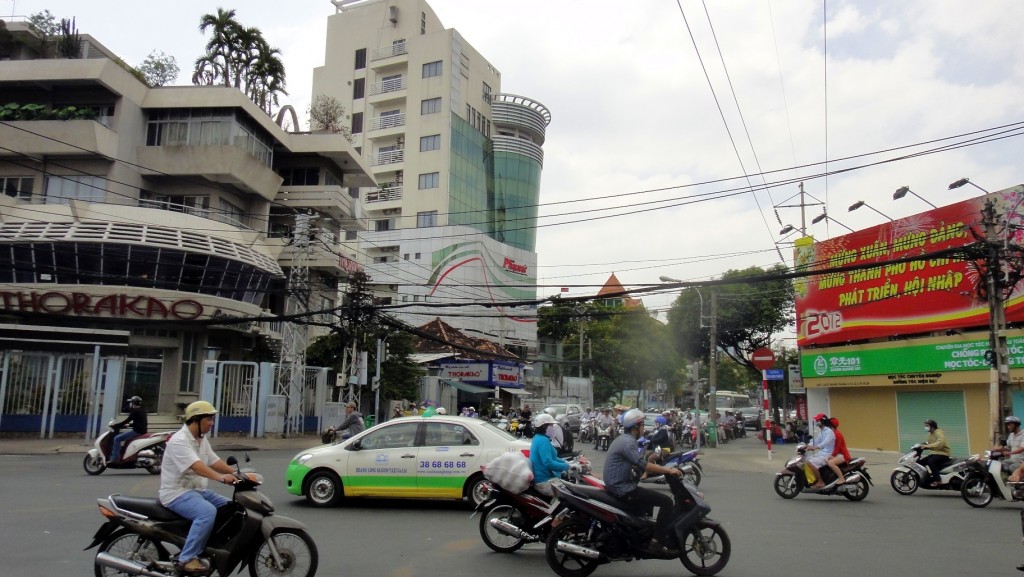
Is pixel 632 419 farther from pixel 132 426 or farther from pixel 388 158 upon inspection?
pixel 388 158

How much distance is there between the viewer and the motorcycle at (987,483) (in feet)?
40.1

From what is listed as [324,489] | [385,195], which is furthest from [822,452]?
[385,195]

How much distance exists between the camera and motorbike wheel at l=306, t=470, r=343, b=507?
1122 cm

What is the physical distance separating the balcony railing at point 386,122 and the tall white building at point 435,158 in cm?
12

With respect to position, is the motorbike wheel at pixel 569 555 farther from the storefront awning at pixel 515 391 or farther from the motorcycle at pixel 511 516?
the storefront awning at pixel 515 391

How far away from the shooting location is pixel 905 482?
47.0 feet

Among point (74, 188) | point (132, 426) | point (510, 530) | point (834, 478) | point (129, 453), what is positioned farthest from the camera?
point (74, 188)

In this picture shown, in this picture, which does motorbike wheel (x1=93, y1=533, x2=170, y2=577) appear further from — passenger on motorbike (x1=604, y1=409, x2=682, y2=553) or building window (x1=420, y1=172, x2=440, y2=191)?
building window (x1=420, y1=172, x2=440, y2=191)

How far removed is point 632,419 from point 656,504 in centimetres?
86

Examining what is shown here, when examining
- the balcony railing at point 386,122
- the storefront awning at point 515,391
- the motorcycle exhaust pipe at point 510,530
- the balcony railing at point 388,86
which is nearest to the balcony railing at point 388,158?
the balcony railing at point 386,122

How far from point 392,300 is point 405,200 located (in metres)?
8.45

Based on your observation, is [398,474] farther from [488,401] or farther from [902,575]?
[488,401]

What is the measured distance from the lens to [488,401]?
160 feet

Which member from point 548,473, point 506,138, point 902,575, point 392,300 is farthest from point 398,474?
point 506,138
